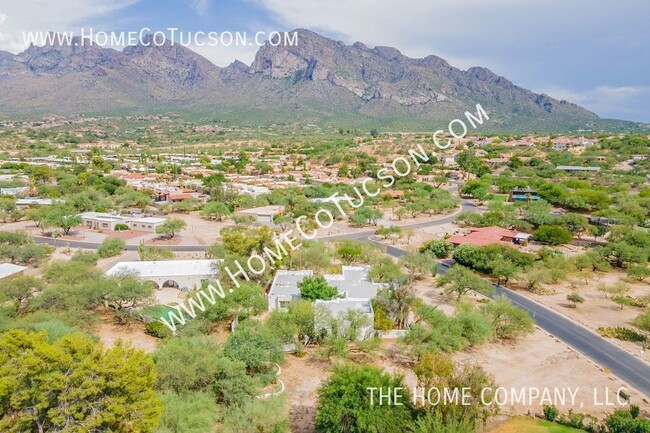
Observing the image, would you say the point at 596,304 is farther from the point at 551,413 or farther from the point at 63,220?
the point at 63,220

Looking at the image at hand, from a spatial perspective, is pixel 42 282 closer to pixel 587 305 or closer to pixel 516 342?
pixel 516 342

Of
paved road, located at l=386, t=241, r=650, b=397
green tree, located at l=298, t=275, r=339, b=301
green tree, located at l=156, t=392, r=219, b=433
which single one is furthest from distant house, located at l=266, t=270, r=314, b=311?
paved road, located at l=386, t=241, r=650, b=397

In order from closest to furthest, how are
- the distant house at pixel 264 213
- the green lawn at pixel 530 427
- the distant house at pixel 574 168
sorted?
the green lawn at pixel 530 427 < the distant house at pixel 264 213 < the distant house at pixel 574 168

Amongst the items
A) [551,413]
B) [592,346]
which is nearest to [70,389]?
[551,413]

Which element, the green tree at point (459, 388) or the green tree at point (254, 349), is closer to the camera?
the green tree at point (459, 388)

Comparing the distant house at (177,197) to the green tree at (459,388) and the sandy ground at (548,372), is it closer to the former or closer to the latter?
the sandy ground at (548,372)

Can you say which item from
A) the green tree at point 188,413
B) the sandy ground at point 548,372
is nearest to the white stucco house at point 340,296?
the sandy ground at point 548,372

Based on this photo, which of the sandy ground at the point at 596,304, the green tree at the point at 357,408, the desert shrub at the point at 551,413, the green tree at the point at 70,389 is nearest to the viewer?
the green tree at the point at 70,389

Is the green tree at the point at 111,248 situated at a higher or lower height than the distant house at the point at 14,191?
lower
